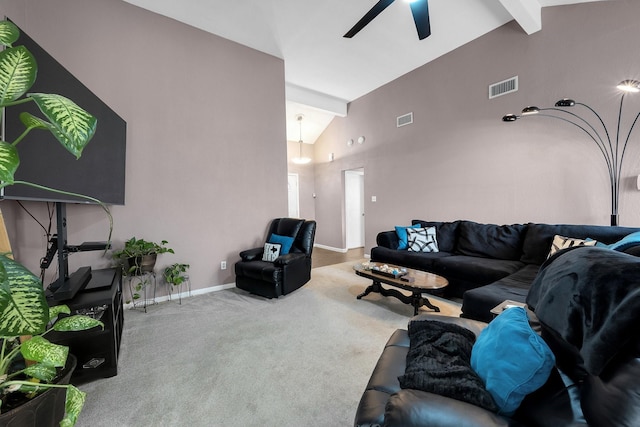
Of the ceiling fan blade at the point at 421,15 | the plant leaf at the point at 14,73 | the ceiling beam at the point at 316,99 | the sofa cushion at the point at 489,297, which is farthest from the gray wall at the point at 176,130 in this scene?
the sofa cushion at the point at 489,297

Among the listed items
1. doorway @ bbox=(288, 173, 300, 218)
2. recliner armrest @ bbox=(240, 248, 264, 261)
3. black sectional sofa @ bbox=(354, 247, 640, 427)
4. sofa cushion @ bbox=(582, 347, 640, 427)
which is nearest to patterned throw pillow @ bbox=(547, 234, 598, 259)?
black sectional sofa @ bbox=(354, 247, 640, 427)

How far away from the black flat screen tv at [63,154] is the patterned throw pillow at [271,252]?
168 cm

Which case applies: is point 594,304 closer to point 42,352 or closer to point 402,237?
point 42,352

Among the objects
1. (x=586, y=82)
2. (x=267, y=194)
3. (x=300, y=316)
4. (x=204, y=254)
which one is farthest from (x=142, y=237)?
(x=586, y=82)

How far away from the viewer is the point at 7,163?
2.07 feet

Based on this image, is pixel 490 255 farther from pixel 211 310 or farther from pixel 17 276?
pixel 17 276

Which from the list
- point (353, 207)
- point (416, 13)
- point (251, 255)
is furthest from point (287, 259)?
point (353, 207)

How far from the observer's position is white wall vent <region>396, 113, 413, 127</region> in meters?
4.62

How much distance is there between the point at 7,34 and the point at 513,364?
183 centimetres

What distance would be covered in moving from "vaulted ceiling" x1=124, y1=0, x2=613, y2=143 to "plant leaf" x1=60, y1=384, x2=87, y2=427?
355 cm

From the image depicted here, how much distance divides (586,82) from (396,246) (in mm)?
2864

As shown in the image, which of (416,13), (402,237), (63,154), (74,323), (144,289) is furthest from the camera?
(402,237)

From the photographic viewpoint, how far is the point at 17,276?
26.5 inches

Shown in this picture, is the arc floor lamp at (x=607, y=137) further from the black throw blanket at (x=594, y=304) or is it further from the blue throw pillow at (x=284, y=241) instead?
the blue throw pillow at (x=284, y=241)
